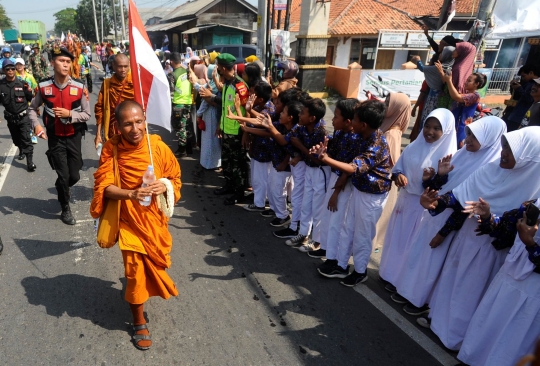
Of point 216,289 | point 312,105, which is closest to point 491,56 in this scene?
point 312,105

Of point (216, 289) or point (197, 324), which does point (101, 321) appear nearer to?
point (197, 324)

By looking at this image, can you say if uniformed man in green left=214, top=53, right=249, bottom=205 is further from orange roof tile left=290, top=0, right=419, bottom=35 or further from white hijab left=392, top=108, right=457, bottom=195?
orange roof tile left=290, top=0, right=419, bottom=35

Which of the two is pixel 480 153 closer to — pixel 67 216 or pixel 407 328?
pixel 407 328

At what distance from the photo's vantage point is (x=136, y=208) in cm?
256

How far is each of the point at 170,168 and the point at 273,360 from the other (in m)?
1.56

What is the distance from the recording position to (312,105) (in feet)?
11.7

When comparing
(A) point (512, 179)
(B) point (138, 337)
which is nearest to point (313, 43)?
(A) point (512, 179)

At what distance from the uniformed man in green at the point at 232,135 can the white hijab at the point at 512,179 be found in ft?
10.3

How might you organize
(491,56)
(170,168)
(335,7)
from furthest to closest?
(335,7), (491,56), (170,168)

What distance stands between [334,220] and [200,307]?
1.43m

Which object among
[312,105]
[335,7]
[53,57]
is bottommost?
[312,105]

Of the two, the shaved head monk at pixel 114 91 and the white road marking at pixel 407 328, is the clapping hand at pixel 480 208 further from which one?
the shaved head monk at pixel 114 91

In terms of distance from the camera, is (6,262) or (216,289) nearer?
(216,289)

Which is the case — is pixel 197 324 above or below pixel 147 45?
below
